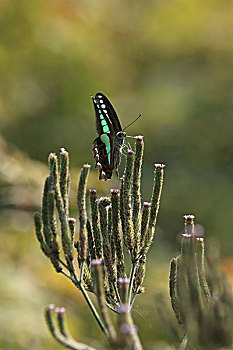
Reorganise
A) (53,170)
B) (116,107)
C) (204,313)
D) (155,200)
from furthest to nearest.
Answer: (116,107) < (155,200) < (53,170) < (204,313)

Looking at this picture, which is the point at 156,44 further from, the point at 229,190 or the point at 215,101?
the point at 229,190

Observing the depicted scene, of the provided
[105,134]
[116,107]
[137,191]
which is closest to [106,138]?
→ [105,134]

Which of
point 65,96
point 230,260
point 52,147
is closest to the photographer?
point 230,260

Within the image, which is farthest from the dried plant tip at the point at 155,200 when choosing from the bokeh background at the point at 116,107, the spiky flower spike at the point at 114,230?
the bokeh background at the point at 116,107

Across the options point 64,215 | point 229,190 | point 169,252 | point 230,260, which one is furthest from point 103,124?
point 229,190

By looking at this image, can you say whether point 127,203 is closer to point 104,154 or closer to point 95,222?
point 95,222

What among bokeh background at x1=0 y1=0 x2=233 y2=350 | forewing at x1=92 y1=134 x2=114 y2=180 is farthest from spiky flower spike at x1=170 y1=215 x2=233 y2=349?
bokeh background at x1=0 y1=0 x2=233 y2=350

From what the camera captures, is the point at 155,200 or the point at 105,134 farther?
the point at 105,134
